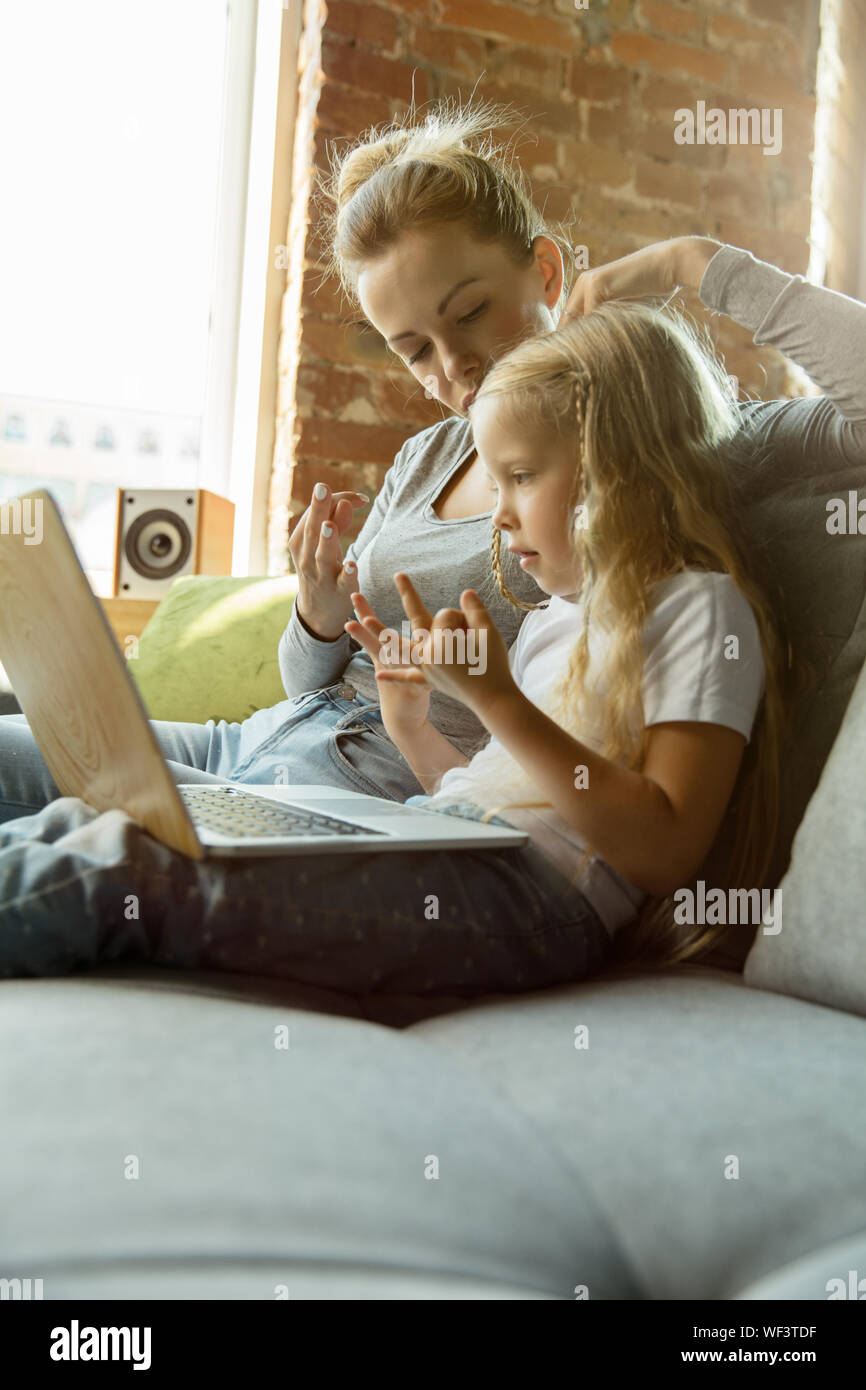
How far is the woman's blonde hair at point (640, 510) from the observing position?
0.89 m

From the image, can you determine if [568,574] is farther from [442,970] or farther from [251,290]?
[251,290]

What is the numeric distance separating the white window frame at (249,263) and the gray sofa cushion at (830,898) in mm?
2248

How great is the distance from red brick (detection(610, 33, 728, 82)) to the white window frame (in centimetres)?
87

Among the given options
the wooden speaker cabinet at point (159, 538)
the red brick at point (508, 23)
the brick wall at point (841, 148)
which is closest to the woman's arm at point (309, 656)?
the wooden speaker cabinet at point (159, 538)

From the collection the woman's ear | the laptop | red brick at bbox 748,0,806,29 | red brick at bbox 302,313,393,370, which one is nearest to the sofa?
the laptop

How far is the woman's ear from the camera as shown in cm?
143

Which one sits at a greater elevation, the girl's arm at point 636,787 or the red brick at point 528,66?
the red brick at point 528,66

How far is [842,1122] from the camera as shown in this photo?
0.59m

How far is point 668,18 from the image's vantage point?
2.96 m

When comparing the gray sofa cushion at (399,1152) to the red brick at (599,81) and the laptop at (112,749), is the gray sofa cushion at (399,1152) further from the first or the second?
the red brick at (599,81)

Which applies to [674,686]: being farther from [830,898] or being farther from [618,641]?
[830,898]

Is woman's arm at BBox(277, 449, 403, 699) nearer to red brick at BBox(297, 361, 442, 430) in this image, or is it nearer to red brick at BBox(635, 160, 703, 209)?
red brick at BBox(297, 361, 442, 430)

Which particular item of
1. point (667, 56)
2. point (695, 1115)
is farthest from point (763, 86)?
point (695, 1115)
